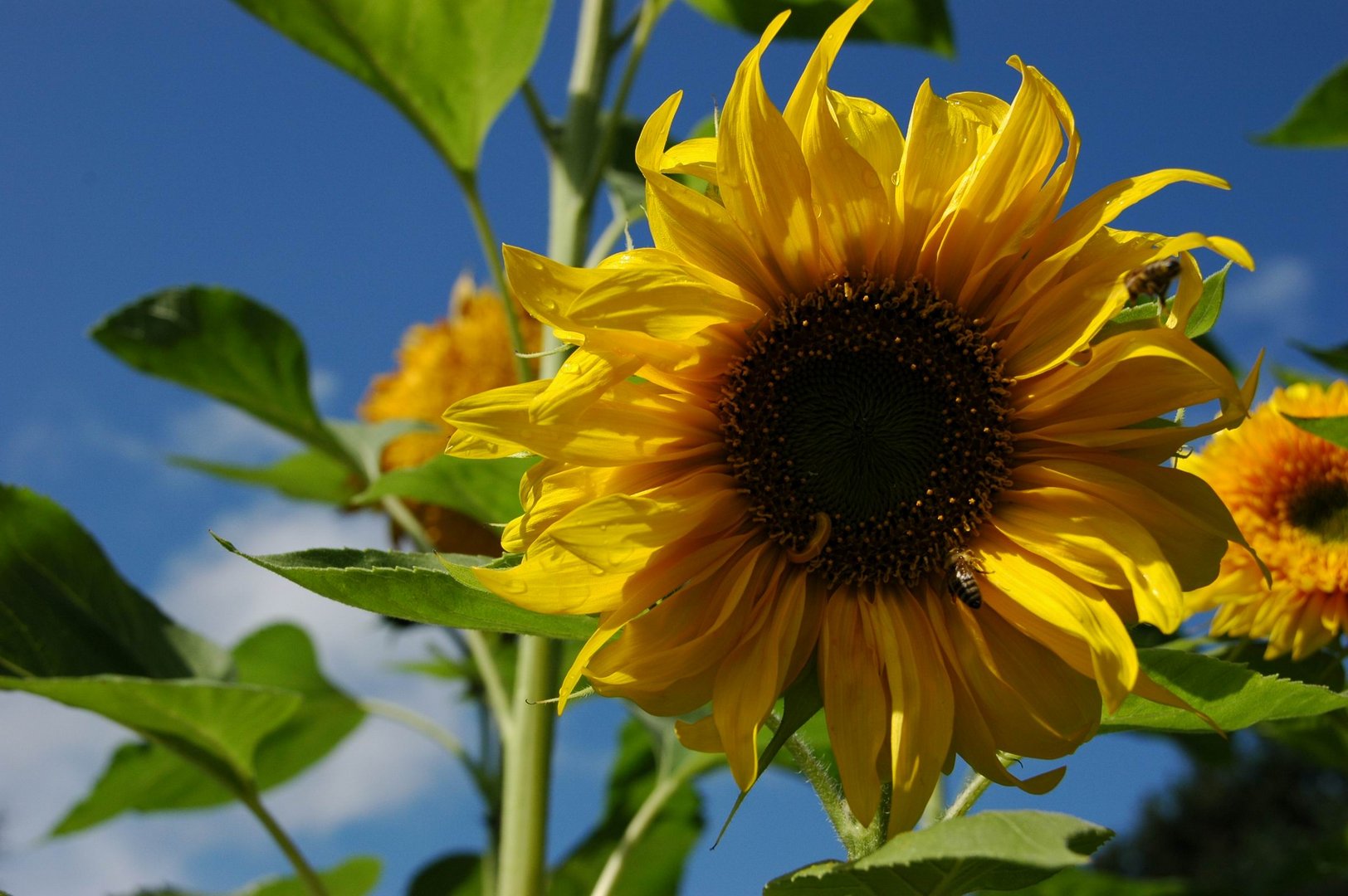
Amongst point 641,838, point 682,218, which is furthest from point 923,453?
point 641,838

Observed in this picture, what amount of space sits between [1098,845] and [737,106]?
737mm

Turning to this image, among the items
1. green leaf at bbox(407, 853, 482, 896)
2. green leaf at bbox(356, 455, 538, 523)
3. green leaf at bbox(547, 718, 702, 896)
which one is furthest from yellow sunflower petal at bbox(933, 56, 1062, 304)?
green leaf at bbox(407, 853, 482, 896)

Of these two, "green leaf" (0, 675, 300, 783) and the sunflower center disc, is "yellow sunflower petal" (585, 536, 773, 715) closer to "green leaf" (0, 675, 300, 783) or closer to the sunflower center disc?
the sunflower center disc

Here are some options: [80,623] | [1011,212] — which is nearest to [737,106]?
[1011,212]

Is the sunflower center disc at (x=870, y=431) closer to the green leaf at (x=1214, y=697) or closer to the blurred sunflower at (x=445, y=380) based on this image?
the green leaf at (x=1214, y=697)

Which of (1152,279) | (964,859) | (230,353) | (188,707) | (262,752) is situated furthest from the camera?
(262,752)

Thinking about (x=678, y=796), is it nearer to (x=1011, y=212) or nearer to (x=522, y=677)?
(x=522, y=677)

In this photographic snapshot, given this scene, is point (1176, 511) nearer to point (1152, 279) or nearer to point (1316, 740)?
point (1152, 279)

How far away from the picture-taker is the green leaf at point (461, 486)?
1921 mm

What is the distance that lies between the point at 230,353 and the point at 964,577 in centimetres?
201

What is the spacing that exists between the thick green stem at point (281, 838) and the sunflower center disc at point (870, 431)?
134 cm

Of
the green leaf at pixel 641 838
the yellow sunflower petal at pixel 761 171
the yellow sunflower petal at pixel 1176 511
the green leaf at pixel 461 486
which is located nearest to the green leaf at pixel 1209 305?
the yellow sunflower petal at pixel 1176 511

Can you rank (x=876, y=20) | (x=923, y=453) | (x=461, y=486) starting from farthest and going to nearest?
1. (x=876, y=20)
2. (x=461, y=486)
3. (x=923, y=453)

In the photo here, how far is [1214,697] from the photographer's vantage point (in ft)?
3.73
